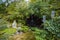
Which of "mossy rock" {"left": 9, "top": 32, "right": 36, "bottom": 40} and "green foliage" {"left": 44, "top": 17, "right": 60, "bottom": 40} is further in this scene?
"green foliage" {"left": 44, "top": 17, "right": 60, "bottom": 40}

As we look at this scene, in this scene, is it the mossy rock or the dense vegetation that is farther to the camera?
the dense vegetation

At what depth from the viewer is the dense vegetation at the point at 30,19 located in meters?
5.13

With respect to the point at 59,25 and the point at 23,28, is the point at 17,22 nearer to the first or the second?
the point at 23,28

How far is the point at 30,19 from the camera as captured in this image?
19.4ft

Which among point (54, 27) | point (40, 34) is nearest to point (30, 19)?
point (40, 34)

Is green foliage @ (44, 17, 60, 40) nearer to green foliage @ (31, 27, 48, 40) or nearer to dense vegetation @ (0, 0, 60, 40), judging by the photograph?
dense vegetation @ (0, 0, 60, 40)

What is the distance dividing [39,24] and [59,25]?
0.84m

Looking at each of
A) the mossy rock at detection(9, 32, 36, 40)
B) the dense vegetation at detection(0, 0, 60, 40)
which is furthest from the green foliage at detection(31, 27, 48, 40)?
the mossy rock at detection(9, 32, 36, 40)

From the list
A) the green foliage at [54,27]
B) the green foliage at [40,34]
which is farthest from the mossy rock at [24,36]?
the green foliage at [54,27]

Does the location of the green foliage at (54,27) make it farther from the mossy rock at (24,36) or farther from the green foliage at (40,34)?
the mossy rock at (24,36)

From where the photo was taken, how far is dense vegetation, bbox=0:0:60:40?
513cm

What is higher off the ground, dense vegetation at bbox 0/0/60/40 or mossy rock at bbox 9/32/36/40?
Result: dense vegetation at bbox 0/0/60/40

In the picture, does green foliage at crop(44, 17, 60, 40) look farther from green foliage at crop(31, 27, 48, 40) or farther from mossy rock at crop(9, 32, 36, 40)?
mossy rock at crop(9, 32, 36, 40)

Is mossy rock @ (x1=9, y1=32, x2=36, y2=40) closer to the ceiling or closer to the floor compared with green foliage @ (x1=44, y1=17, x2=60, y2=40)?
closer to the floor
